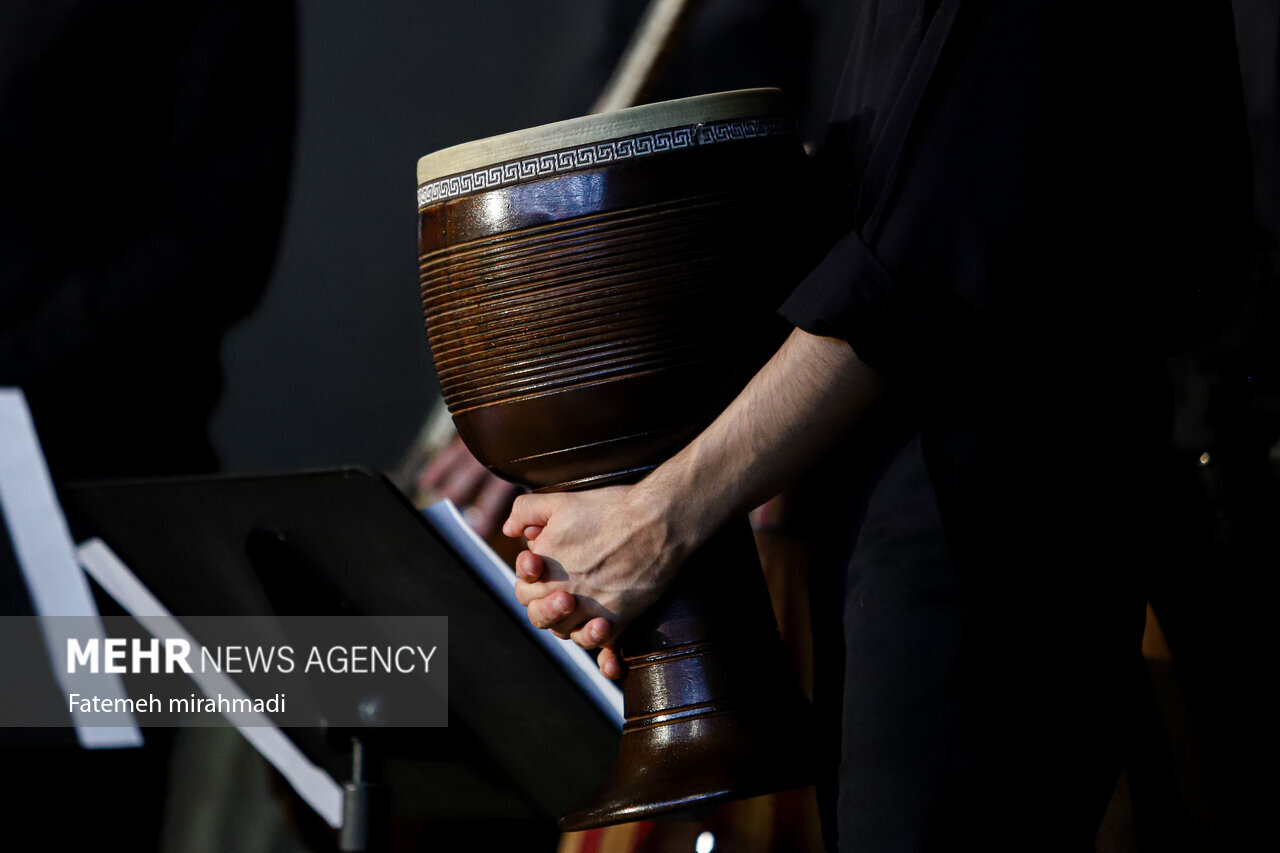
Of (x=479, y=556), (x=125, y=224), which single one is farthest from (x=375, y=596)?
(x=125, y=224)

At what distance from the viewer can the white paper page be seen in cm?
112

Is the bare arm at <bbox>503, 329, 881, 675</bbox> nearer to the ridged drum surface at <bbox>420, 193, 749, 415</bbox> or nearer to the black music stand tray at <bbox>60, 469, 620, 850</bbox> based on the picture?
the ridged drum surface at <bbox>420, 193, 749, 415</bbox>

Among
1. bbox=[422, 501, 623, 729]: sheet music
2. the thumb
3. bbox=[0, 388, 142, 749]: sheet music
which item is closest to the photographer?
the thumb

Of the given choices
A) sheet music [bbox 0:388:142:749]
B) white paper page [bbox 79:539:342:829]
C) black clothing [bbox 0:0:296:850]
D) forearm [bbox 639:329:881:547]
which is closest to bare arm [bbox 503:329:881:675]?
forearm [bbox 639:329:881:547]

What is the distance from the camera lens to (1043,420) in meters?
0.69

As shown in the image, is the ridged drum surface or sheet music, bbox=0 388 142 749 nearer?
the ridged drum surface

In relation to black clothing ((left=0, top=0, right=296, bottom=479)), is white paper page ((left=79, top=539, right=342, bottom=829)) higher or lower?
lower

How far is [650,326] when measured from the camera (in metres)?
0.72

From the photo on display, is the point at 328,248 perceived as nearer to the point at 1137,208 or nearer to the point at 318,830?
the point at 318,830

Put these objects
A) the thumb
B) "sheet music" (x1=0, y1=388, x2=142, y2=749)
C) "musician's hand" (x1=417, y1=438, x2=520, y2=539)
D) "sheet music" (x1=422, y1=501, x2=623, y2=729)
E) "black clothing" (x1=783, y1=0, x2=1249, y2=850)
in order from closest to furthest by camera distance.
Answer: "black clothing" (x1=783, y1=0, x2=1249, y2=850) < the thumb < "sheet music" (x1=422, y1=501, x2=623, y2=729) < "musician's hand" (x1=417, y1=438, x2=520, y2=539) < "sheet music" (x1=0, y1=388, x2=142, y2=749)

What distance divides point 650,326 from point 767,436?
9cm

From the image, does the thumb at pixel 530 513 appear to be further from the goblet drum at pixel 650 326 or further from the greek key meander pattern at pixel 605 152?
the greek key meander pattern at pixel 605 152

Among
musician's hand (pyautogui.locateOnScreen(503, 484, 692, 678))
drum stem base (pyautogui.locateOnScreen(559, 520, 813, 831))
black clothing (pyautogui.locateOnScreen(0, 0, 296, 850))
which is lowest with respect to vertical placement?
drum stem base (pyautogui.locateOnScreen(559, 520, 813, 831))

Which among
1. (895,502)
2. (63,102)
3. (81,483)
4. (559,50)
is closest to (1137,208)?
(895,502)
